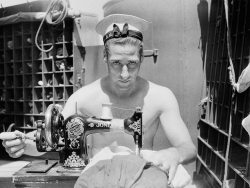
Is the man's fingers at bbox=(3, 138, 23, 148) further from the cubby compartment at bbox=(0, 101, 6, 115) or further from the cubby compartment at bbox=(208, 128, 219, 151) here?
the cubby compartment at bbox=(0, 101, 6, 115)

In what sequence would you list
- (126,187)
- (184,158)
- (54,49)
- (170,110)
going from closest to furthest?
(126,187) < (184,158) < (170,110) < (54,49)

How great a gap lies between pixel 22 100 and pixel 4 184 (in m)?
1.93

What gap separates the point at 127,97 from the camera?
182cm

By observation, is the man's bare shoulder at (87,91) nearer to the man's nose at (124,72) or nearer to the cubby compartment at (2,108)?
the man's nose at (124,72)

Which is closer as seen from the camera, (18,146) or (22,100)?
(18,146)

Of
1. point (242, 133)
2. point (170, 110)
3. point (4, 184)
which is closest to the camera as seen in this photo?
point (170, 110)

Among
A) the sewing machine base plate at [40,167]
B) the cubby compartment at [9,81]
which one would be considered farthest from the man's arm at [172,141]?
the cubby compartment at [9,81]

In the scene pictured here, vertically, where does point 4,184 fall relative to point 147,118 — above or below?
below

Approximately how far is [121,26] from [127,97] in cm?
42

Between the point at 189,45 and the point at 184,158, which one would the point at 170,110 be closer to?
the point at 184,158

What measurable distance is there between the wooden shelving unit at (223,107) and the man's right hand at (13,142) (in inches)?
45.1

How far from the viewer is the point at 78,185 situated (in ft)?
3.34

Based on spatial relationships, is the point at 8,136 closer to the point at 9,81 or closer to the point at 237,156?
the point at 237,156

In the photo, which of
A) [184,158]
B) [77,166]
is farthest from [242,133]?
[77,166]
